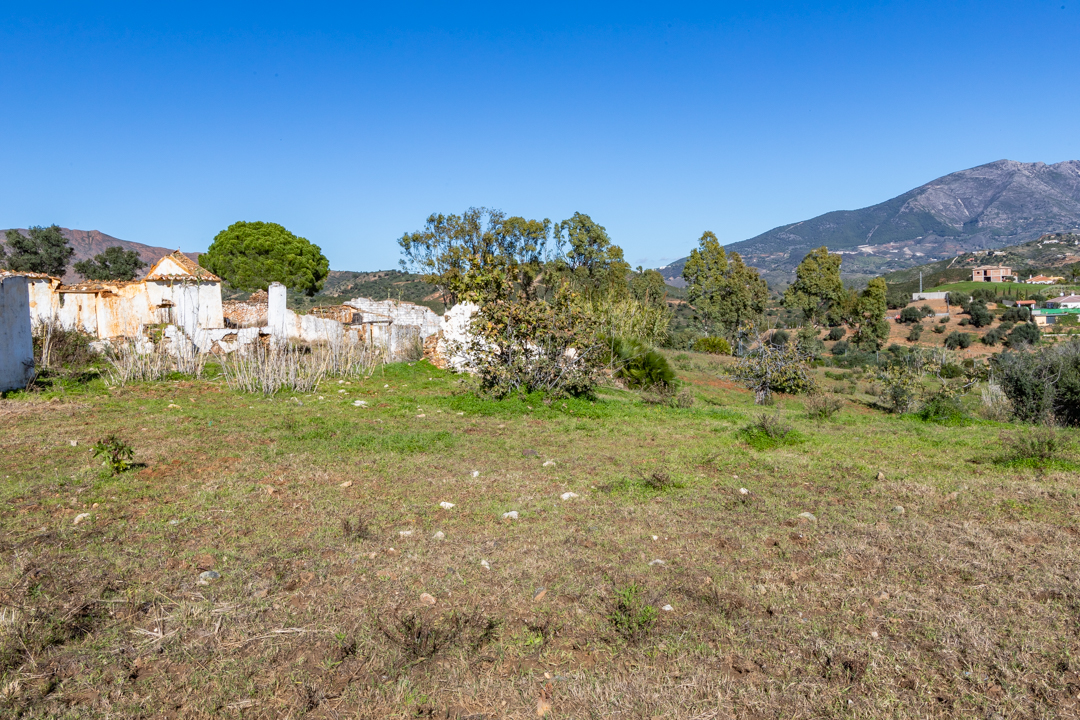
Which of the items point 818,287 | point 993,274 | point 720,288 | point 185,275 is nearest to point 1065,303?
point 818,287

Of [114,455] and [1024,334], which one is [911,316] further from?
[114,455]

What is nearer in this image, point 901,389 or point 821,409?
point 821,409

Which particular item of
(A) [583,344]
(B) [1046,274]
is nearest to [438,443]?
(A) [583,344]

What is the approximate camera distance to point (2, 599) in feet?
11.0

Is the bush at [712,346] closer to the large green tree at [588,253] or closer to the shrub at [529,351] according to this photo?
the large green tree at [588,253]

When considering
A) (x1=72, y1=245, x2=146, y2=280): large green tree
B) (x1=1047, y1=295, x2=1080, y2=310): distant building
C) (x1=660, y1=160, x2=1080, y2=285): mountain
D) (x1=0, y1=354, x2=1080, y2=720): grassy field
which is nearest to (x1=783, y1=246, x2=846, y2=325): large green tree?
(x1=1047, y1=295, x2=1080, y2=310): distant building

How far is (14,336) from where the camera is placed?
1062 centimetres

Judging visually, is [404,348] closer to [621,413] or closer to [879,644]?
[621,413]

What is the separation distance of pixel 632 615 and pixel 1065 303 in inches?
2203

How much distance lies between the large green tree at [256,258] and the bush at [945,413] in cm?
3667

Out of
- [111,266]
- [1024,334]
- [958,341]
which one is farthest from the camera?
[111,266]

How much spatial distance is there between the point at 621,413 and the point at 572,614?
21.9 ft

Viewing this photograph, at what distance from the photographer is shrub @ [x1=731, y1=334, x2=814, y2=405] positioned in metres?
12.8

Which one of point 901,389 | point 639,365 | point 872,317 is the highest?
point 872,317
